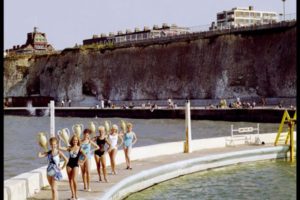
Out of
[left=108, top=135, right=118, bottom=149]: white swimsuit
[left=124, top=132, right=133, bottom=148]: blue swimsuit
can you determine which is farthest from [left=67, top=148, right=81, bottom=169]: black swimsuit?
[left=124, top=132, right=133, bottom=148]: blue swimsuit

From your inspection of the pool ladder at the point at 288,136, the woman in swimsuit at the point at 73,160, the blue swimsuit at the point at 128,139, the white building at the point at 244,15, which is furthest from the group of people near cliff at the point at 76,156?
the white building at the point at 244,15

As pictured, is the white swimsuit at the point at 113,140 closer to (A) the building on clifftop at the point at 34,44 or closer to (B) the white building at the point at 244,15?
(B) the white building at the point at 244,15

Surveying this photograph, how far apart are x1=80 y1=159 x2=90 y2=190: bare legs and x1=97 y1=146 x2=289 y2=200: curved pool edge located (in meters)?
0.46

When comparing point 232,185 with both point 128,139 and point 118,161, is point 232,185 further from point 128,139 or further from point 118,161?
point 118,161

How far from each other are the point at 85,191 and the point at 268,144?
10821 mm

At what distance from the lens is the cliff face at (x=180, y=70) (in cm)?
7069

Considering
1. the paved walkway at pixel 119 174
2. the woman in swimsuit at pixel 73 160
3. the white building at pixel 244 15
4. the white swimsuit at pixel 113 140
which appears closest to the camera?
the woman in swimsuit at pixel 73 160

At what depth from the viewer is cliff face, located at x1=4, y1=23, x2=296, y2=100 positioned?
70.7m

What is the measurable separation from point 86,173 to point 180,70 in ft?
239

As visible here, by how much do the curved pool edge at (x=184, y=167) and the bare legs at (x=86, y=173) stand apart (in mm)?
464

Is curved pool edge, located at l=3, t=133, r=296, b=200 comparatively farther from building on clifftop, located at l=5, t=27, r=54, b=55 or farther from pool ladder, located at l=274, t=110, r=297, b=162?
building on clifftop, located at l=5, t=27, r=54, b=55

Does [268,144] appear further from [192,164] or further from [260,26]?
[260,26]

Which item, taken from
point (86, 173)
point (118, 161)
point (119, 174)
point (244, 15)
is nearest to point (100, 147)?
point (86, 173)

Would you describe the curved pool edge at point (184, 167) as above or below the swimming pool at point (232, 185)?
above
